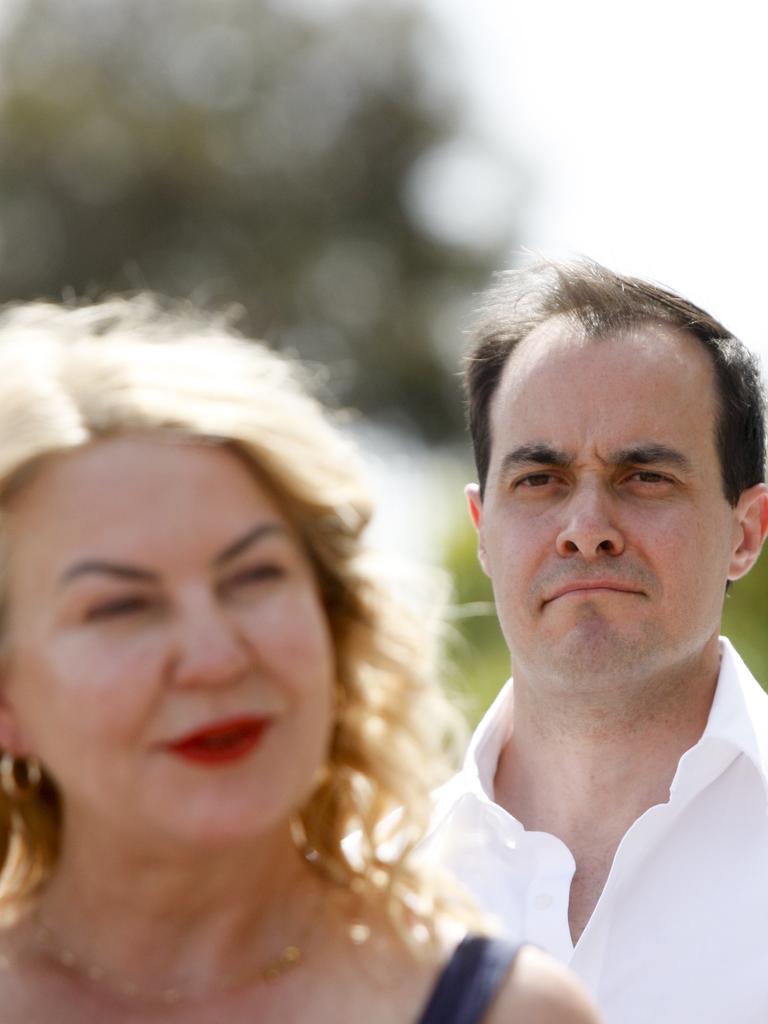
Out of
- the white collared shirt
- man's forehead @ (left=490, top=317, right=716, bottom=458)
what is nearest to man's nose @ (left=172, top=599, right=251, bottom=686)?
the white collared shirt

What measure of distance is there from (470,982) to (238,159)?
136 ft

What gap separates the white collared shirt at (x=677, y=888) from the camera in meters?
3.13

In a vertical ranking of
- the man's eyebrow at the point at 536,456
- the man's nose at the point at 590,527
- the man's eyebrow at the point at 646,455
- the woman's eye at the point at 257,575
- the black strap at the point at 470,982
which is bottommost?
the black strap at the point at 470,982

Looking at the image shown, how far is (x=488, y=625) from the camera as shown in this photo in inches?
304

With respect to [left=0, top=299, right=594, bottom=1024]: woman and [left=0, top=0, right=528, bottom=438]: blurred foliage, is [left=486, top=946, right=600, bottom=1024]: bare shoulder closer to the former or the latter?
[left=0, top=299, right=594, bottom=1024]: woman

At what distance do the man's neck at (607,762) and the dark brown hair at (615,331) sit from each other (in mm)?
542

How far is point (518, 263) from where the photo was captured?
438 cm

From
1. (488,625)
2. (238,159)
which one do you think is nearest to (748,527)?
(488,625)

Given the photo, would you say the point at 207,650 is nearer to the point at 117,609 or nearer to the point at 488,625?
the point at 117,609

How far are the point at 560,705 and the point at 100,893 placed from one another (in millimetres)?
1697

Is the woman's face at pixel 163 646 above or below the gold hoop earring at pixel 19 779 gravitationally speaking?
above

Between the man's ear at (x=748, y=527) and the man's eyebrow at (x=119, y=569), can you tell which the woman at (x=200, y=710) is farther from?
the man's ear at (x=748, y=527)

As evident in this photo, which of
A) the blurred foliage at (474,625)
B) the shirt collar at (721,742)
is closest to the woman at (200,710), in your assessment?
the shirt collar at (721,742)

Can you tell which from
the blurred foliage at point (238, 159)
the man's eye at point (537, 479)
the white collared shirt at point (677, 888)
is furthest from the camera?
the blurred foliage at point (238, 159)
